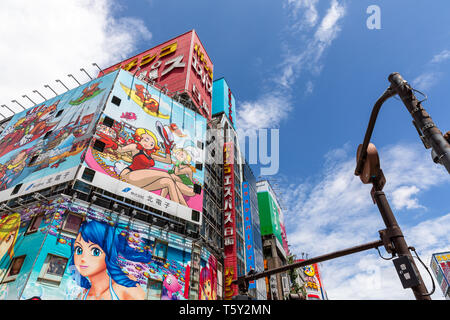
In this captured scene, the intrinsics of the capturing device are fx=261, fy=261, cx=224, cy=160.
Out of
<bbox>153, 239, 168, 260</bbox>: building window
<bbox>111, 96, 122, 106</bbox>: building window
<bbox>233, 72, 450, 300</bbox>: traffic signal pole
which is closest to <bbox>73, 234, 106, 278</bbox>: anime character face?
<bbox>153, 239, 168, 260</bbox>: building window

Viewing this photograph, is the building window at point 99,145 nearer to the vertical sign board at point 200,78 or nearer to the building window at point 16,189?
the building window at point 16,189

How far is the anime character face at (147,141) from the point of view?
29250mm

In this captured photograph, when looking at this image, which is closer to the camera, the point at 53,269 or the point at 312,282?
the point at 53,269

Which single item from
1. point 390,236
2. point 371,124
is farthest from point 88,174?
point 390,236

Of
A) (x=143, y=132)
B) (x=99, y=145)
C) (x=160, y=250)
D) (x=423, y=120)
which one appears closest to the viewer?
(x=423, y=120)

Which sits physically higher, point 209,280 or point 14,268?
point 209,280

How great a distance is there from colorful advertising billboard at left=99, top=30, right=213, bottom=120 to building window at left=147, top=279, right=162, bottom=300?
26765 millimetres

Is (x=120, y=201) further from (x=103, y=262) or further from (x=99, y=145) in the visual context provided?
(x=99, y=145)

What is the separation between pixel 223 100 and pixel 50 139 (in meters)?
35.2

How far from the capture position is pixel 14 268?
18.6 meters

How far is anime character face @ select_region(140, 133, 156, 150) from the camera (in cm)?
2925

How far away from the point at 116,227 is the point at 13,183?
42.8 feet
